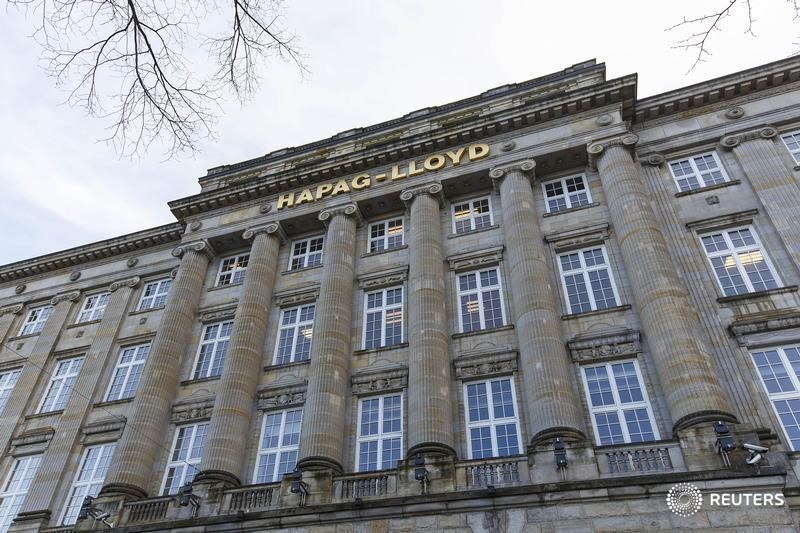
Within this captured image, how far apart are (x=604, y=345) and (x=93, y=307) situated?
3130 centimetres

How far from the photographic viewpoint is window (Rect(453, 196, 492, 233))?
2978 cm

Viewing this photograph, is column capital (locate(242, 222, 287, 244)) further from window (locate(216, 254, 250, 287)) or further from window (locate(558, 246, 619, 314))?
window (locate(558, 246, 619, 314))

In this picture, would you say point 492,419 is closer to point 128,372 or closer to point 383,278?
point 383,278

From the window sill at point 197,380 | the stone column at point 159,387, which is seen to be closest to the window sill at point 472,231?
the window sill at point 197,380

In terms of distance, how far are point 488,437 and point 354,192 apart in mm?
16355

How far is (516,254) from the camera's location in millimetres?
25797

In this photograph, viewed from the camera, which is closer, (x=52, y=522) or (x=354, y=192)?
(x=52, y=522)

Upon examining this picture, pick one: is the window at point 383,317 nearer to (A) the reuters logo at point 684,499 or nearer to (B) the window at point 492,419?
(B) the window at point 492,419

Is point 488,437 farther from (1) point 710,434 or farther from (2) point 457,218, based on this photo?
(2) point 457,218

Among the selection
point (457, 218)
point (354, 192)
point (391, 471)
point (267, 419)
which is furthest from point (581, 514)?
point (354, 192)

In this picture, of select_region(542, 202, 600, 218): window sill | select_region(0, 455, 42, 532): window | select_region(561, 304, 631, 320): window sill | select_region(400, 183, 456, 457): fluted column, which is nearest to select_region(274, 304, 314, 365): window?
select_region(400, 183, 456, 457): fluted column

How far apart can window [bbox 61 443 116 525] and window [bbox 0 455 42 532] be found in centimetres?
280

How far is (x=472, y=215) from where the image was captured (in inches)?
1198

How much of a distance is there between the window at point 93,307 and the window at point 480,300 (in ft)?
77.2
